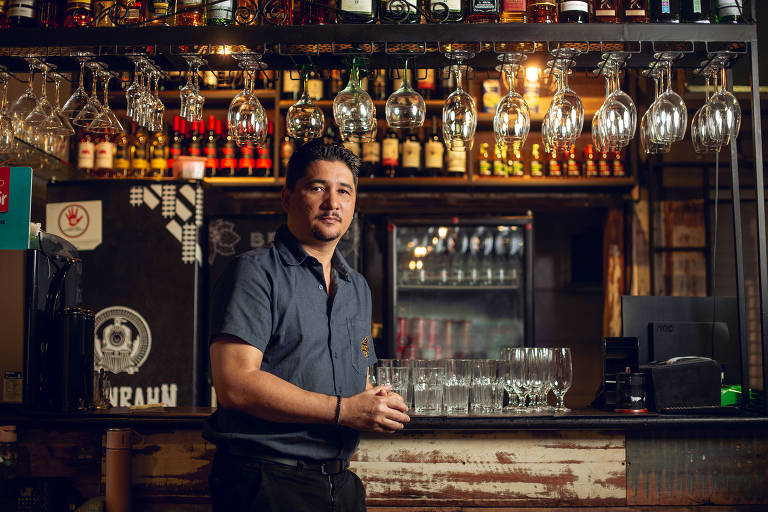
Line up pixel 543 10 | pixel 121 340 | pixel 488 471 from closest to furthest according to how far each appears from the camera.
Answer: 1. pixel 488 471
2. pixel 543 10
3. pixel 121 340

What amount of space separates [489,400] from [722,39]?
4.32 ft

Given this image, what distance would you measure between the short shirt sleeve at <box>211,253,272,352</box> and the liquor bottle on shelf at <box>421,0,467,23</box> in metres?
1.03

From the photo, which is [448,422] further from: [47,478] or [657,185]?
[657,185]

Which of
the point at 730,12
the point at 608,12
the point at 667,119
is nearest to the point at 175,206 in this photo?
the point at 608,12

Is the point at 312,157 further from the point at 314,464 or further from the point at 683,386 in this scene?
the point at 683,386

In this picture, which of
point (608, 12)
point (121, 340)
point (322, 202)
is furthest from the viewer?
point (121, 340)

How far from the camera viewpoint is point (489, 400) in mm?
2338

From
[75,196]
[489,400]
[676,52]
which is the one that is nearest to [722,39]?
[676,52]

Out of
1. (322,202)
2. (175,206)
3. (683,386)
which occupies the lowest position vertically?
(683,386)

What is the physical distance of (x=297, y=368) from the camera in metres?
1.78

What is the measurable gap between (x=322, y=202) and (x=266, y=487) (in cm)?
70

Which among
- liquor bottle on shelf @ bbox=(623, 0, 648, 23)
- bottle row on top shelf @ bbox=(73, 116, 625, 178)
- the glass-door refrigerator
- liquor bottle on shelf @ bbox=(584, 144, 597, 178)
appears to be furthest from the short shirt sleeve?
liquor bottle on shelf @ bbox=(584, 144, 597, 178)

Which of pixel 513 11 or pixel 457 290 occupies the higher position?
pixel 513 11

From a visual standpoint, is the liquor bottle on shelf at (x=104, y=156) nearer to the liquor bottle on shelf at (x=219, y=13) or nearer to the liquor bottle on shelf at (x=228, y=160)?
the liquor bottle on shelf at (x=228, y=160)
